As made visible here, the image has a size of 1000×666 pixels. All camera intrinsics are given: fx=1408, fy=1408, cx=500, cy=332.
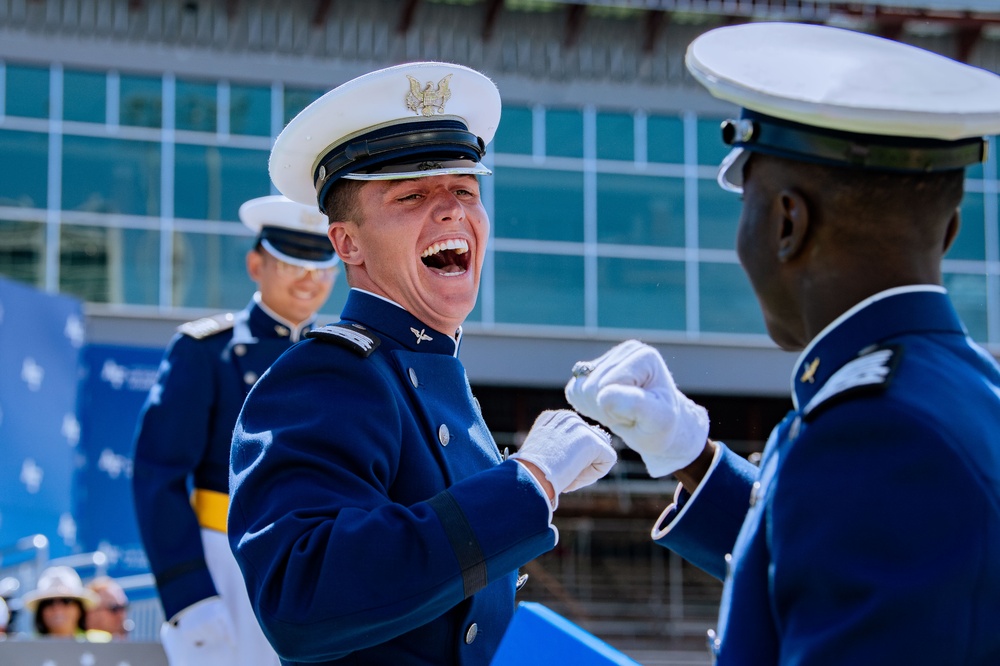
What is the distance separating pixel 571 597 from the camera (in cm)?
1892

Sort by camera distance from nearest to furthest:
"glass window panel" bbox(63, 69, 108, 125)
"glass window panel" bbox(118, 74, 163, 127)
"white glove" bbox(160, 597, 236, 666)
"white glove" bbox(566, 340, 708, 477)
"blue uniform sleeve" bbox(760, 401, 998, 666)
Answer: "blue uniform sleeve" bbox(760, 401, 998, 666) → "white glove" bbox(566, 340, 708, 477) → "white glove" bbox(160, 597, 236, 666) → "glass window panel" bbox(63, 69, 108, 125) → "glass window panel" bbox(118, 74, 163, 127)

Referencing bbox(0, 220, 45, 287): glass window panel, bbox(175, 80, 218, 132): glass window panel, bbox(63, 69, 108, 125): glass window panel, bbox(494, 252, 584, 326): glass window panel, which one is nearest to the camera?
bbox(0, 220, 45, 287): glass window panel

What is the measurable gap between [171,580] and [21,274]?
13671 mm

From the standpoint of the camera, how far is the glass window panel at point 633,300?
18797mm

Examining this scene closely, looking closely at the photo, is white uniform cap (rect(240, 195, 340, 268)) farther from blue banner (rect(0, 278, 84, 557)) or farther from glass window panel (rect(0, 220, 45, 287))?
glass window panel (rect(0, 220, 45, 287))

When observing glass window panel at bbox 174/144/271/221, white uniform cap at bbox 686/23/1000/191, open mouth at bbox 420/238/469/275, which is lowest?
glass window panel at bbox 174/144/271/221

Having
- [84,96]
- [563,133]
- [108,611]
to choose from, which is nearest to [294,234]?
[108,611]

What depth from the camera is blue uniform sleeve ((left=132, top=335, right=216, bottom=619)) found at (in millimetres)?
4535

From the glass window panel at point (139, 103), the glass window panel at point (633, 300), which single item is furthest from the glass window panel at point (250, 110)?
the glass window panel at point (633, 300)

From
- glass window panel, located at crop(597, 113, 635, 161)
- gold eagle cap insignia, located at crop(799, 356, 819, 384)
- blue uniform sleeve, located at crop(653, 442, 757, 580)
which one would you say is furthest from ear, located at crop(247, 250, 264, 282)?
glass window panel, located at crop(597, 113, 635, 161)

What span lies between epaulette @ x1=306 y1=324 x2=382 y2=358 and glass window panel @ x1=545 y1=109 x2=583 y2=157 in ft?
54.3

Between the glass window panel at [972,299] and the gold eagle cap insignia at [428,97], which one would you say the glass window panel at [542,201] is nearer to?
the glass window panel at [972,299]

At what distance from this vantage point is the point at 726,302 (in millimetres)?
19156

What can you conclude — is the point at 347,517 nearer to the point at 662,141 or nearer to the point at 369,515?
the point at 369,515
